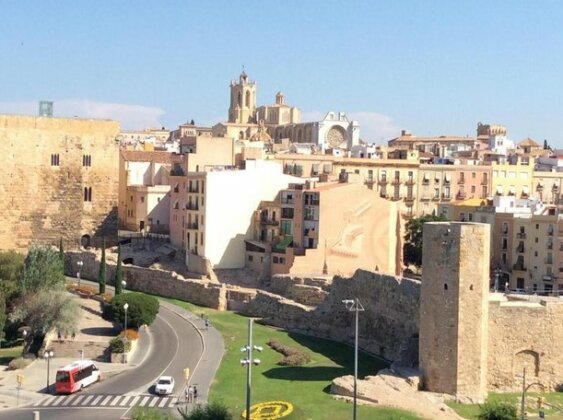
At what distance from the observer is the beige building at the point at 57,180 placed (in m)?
70.3

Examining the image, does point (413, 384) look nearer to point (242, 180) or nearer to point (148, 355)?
point (148, 355)

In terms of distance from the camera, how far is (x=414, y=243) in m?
72.5

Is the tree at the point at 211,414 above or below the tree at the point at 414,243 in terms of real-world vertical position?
below

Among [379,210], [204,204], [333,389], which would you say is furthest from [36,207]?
[333,389]

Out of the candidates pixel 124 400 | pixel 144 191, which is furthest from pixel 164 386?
pixel 144 191

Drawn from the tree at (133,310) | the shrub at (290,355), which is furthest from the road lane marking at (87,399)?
the tree at (133,310)

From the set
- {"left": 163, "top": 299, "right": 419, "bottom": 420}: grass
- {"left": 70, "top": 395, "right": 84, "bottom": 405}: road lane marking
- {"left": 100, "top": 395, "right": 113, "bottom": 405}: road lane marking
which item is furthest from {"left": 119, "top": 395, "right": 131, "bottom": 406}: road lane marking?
{"left": 163, "top": 299, "right": 419, "bottom": 420}: grass

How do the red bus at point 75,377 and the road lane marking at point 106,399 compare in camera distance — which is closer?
the road lane marking at point 106,399

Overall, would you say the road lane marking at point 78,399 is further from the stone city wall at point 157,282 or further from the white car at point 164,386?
the stone city wall at point 157,282

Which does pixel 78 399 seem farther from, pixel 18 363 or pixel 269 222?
pixel 269 222

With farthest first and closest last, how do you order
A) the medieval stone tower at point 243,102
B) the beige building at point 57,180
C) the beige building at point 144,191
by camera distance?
the medieval stone tower at point 243,102 < the beige building at point 144,191 < the beige building at point 57,180

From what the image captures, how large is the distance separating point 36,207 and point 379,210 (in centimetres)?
2590

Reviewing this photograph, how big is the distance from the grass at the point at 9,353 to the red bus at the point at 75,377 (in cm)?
637

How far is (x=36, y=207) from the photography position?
234 ft
